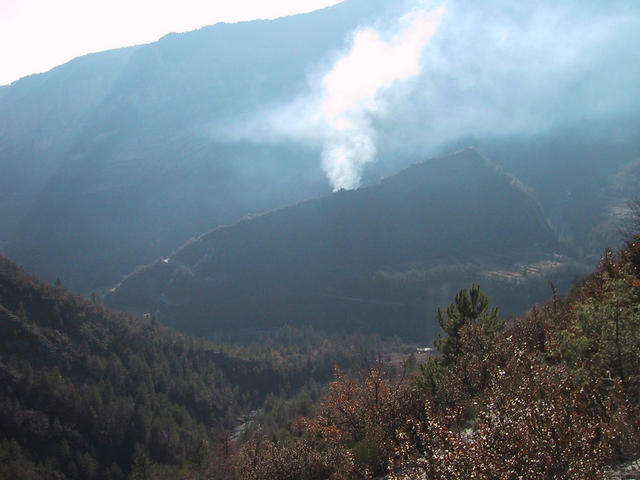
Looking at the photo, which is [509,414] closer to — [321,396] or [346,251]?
[321,396]

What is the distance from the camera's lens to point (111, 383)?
75625 millimetres

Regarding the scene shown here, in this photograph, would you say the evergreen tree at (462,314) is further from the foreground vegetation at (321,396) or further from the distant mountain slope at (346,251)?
the distant mountain slope at (346,251)

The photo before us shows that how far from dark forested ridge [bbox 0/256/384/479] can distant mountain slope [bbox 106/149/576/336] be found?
3832 centimetres

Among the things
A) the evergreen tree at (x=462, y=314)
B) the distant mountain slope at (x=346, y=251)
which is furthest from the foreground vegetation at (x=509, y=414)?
the distant mountain slope at (x=346, y=251)

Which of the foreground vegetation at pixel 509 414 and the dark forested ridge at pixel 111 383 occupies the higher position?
the foreground vegetation at pixel 509 414

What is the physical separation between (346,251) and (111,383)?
96.0 m

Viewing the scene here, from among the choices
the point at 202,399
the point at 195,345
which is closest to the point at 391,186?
the point at 195,345

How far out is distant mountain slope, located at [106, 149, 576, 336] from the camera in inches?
5787

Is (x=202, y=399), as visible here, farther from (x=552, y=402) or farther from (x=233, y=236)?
(x=233, y=236)

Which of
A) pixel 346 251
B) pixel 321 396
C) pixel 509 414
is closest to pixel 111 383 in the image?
pixel 321 396

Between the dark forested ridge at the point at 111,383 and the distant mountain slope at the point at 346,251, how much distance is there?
126ft

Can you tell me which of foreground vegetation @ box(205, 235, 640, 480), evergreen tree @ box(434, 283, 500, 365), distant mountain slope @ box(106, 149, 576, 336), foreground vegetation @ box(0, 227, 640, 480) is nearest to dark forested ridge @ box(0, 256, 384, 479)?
foreground vegetation @ box(0, 227, 640, 480)

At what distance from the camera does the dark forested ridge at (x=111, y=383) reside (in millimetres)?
59375

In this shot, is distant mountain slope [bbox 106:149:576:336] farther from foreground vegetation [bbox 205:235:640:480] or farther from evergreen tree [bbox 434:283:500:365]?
foreground vegetation [bbox 205:235:640:480]
